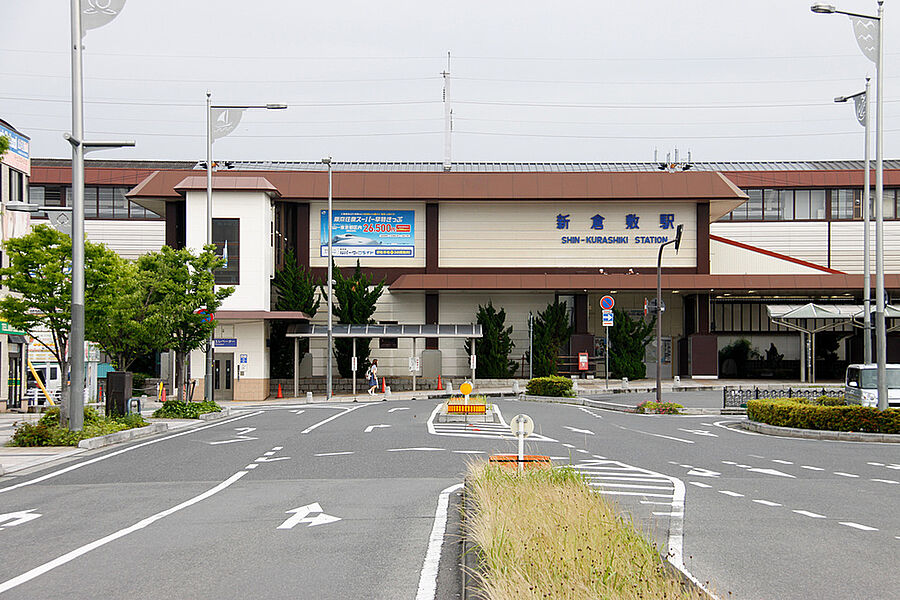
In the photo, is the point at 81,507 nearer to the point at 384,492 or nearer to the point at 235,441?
the point at 384,492

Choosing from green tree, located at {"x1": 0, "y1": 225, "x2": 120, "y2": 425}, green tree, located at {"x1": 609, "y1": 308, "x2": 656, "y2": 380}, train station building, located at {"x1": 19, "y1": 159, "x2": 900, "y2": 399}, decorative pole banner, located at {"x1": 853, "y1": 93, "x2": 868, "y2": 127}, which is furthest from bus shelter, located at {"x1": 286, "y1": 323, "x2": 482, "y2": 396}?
green tree, located at {"x1": 0, "y1": 225, "x2": 120, "y2": 425}

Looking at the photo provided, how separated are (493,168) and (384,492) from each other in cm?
5426

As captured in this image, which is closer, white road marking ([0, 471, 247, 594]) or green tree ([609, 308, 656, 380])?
white road marking ([0, 471, 247, 594])

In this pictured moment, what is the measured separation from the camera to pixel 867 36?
26719mm

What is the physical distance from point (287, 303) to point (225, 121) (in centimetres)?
1776

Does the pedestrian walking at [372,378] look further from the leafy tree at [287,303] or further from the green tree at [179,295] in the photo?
the green tree at [179,295]

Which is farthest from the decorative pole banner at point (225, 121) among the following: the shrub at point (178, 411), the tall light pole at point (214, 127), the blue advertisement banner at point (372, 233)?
the blue advertisement banner at point (372, 233)

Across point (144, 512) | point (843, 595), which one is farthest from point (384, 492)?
point (843, 595)

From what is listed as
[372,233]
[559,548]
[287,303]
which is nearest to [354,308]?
[287,303]

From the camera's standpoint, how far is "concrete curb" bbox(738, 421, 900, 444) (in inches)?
957

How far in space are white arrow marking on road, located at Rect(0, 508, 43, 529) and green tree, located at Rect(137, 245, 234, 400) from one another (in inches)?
677

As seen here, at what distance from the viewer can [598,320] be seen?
2328 inches

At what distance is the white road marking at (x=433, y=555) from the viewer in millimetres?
7449

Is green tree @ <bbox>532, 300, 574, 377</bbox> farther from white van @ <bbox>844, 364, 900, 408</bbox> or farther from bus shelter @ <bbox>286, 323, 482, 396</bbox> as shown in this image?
white van @ <bbox>844, 364, 900, 408</bbox>
